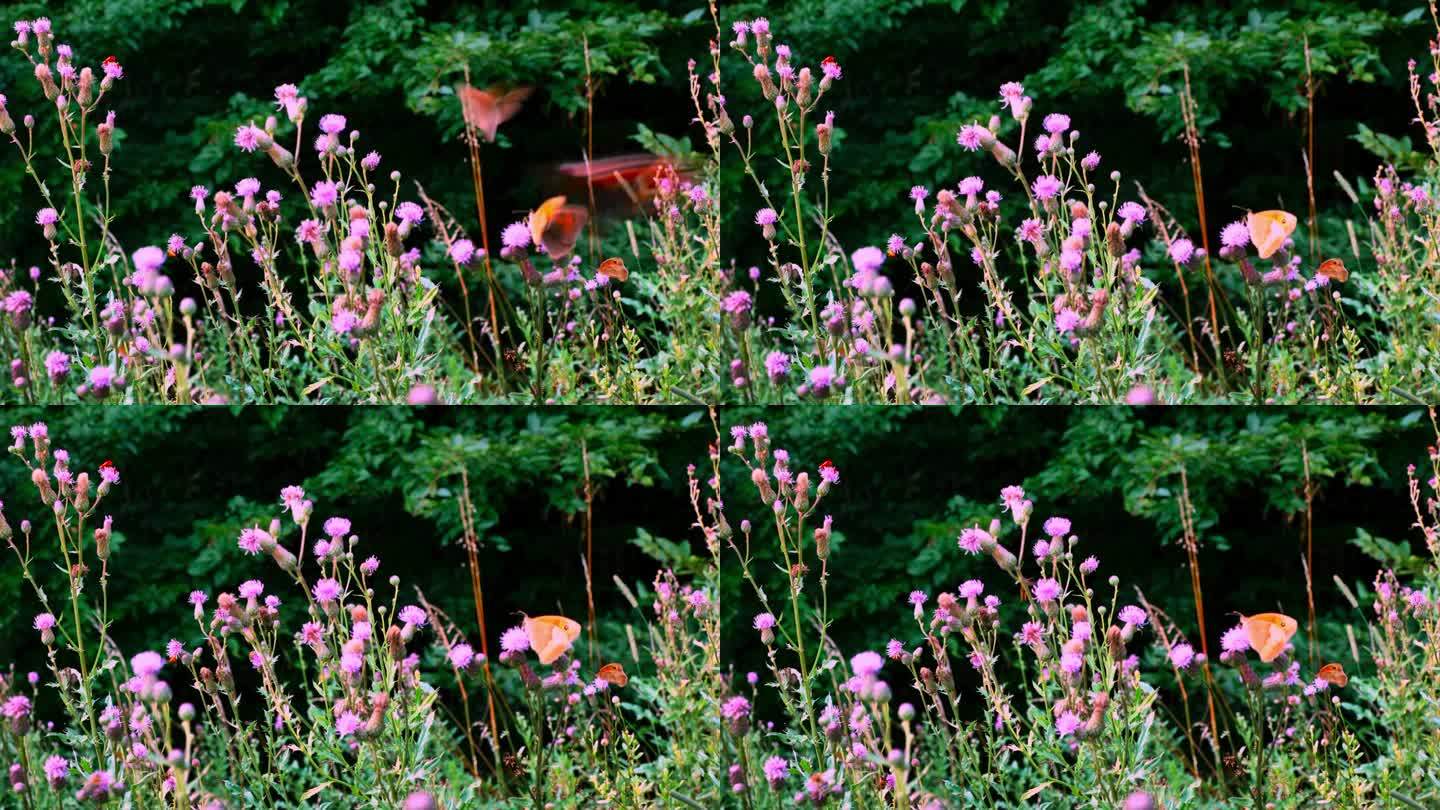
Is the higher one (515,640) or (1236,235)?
(1236,235)

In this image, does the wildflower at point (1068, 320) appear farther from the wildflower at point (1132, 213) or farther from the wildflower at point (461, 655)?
the wildflower at point (461, 655)

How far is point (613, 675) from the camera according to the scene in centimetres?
328

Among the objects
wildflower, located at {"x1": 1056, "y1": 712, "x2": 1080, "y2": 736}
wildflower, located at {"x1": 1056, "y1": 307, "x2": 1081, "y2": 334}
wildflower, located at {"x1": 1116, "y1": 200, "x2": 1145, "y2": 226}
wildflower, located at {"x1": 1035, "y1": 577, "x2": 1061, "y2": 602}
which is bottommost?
wildflower, located at {"x1": 1056, "y1": 712, "x2": 1080, "y2": 736}

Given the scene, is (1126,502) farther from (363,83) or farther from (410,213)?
(363,83)

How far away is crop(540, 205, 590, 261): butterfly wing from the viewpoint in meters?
3.33

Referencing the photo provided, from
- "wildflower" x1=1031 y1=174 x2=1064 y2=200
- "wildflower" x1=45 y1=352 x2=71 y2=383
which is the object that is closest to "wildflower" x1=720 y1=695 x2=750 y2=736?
"wildflower" x1=1031 y1=174 x2=1064 y2=200

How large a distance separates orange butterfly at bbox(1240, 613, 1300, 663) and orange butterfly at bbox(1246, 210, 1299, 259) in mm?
818

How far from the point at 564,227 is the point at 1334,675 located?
2.03 m

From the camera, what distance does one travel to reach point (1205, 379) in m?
3.28

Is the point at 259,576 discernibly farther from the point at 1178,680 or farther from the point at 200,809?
the point at 1178,680

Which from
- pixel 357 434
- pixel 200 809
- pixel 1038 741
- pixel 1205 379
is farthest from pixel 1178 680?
pixel 200 809

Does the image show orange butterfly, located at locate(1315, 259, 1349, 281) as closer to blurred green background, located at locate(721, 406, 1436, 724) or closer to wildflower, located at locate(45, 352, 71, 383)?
blurred green background, located at locate(721, 406, 1436, 724)

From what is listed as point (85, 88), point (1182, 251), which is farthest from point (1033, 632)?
point (85, 88)

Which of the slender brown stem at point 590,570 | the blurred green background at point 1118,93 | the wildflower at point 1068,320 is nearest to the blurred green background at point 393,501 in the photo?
the slender brown stem at point 590,570
